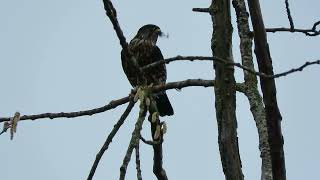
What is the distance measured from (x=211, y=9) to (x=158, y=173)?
1333mm

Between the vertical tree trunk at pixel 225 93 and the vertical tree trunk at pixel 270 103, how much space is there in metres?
0.14

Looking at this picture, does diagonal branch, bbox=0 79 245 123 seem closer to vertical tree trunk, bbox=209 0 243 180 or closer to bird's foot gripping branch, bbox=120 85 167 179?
bird's foot gripping branch, bbox=120 85 167 179

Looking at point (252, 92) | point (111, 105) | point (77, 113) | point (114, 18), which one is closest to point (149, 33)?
point (111, 105)

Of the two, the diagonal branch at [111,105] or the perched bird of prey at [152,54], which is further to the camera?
the perched bird of prey at [152,54]

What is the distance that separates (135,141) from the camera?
2514 millimetres

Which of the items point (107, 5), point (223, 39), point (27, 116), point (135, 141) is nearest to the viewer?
point (135, 141)

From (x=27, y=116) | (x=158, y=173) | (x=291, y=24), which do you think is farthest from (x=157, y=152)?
(x=291, y=24)

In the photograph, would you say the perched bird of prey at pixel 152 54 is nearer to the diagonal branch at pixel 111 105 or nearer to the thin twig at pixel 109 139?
the diagonal branch at pixel 111 105

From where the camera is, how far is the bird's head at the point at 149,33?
9398mm

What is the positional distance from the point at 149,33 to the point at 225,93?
22.0ft

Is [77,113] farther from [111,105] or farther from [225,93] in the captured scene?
[225,93]

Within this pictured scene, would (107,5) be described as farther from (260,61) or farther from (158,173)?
(158,173)

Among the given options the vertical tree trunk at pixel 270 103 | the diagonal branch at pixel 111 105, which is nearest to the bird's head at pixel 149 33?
the diagonal branch at pixel 111 105

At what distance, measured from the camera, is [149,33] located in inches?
375
